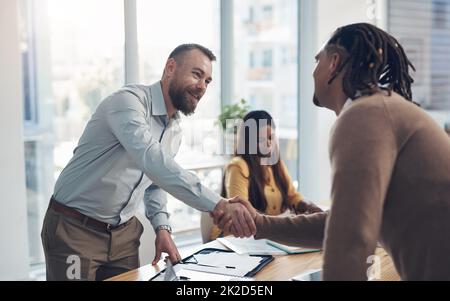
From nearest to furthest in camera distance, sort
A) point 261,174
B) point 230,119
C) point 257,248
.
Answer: point 257,248
point 261,174
point 230,119

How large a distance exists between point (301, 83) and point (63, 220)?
11.2ft

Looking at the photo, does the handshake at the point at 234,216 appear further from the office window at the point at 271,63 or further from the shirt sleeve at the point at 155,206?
the office window at the point at 271,63

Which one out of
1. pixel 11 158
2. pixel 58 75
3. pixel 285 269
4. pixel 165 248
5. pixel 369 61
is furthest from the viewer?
pixel 58 75

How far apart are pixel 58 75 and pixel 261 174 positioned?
5.95ft

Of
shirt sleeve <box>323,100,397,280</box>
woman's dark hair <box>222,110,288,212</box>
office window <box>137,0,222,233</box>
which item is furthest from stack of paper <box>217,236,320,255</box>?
office window <box>137,0,222,233</box>

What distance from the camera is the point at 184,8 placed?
4.50 metres

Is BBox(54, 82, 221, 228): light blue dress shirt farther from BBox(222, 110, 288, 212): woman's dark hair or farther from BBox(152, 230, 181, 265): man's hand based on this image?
BBox(222, 110, 288, 212): woman's dark hair

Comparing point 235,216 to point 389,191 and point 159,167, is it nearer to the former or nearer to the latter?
point 159,167

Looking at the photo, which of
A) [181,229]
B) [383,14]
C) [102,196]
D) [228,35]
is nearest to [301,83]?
[228,35]

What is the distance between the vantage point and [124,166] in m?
2.14

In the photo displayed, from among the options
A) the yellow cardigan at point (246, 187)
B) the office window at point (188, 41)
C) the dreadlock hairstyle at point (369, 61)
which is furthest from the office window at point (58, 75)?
the dreadlock hairstyle at point (369, 61)

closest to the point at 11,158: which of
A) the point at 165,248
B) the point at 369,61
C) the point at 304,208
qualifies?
the point at 165,248
